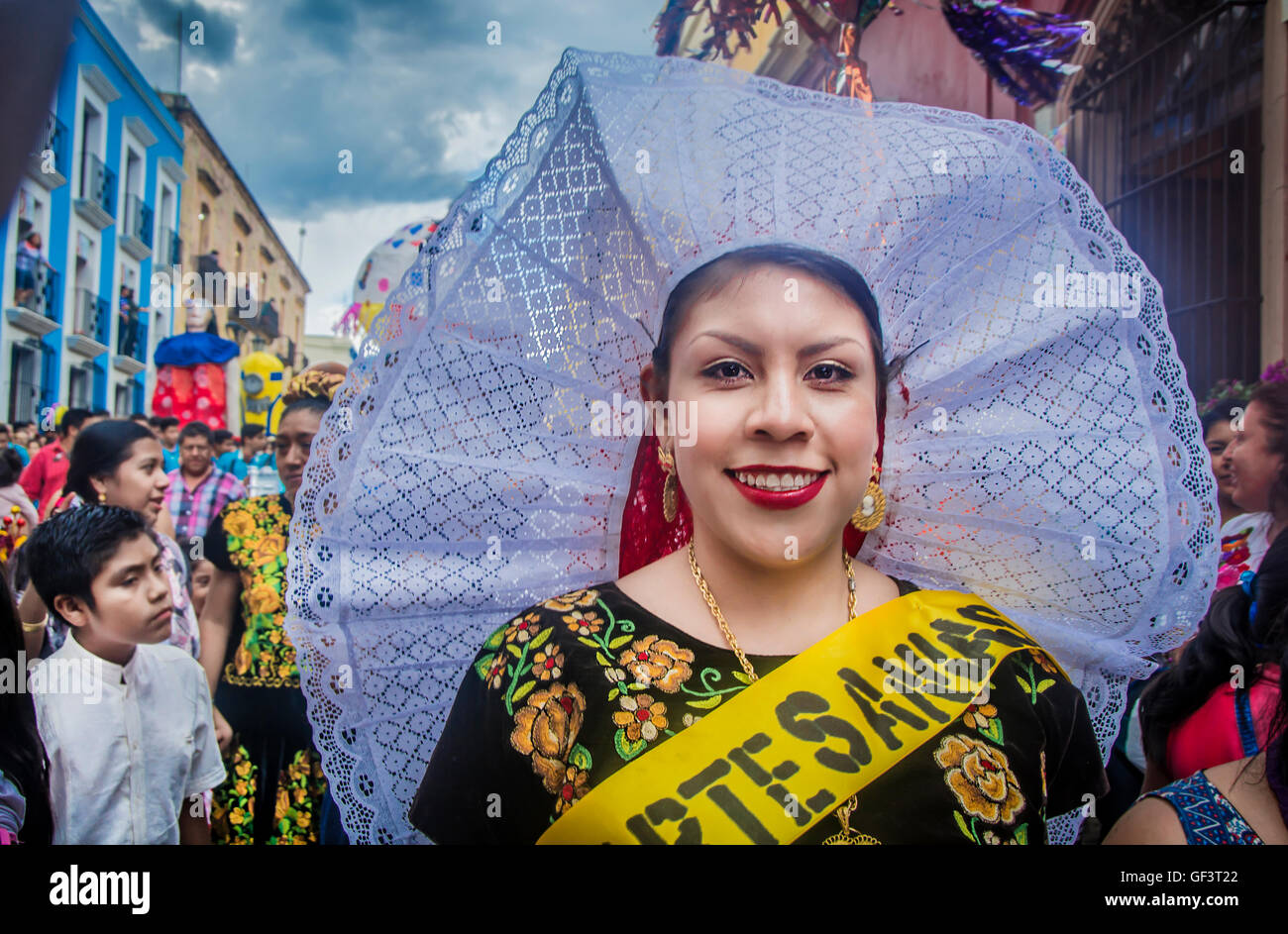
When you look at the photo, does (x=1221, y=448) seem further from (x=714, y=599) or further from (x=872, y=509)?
(x=714, y=599)

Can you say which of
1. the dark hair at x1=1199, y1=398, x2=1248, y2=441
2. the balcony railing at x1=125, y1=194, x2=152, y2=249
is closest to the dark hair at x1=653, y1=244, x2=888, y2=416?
the dark hair at x1=1199, y1=398, x2=1248, y2=441

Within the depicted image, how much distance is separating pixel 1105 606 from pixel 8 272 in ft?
7.98

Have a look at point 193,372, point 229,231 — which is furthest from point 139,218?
point 193,372

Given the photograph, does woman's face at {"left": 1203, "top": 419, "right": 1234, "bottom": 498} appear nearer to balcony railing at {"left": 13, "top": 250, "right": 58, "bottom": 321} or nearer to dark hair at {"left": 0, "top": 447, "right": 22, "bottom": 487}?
balcony railing at {"left": 13, "top": 250, "right": 58, "bottom": 321}

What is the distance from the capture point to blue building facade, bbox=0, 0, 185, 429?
85.2 inches

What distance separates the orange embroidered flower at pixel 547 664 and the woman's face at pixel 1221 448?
1.98 meters

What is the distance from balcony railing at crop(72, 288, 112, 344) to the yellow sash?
1976 millimetres

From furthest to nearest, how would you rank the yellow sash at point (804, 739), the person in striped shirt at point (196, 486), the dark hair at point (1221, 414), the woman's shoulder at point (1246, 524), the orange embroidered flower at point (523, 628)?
the person in striped shirt at point (196, 486) < the dark hair at point (1221, 414) < the woman's shoulder at point (1246, 524) < the orange embroidered flower at point (523, 628) < the yellow sash at point (804, 739)

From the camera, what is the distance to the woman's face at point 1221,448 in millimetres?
2436

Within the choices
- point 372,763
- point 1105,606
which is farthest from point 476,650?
point 1105,606

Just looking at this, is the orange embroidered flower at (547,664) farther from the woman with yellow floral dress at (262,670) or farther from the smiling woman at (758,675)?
the woman with yellow floral dress at (262,670)

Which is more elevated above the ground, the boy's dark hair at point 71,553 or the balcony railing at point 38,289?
the balcony railing at point 38,289

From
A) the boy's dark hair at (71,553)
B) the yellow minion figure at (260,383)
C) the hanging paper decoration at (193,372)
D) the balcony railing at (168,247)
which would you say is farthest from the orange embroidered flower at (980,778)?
the yellow minion figure at (260,383)

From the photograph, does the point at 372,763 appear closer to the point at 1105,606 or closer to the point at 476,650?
the point at 476,650
